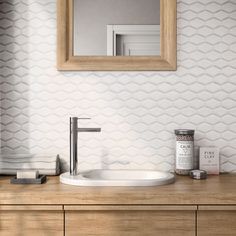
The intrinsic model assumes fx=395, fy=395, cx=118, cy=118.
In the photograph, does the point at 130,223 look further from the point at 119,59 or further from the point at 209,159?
the point at 119,59

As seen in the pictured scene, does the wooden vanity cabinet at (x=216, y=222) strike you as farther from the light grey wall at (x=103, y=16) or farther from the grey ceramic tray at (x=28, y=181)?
the light grey wall at (x=103, y=16)

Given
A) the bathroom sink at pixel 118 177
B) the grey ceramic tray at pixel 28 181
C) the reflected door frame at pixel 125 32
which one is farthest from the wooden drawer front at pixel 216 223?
the reflected door frame at pixel 125 32

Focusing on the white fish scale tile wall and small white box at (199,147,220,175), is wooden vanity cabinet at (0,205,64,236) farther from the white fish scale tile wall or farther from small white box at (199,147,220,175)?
small white box at (199,147,220,175)

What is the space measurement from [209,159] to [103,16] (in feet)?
3.16

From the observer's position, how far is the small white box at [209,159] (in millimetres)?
2090

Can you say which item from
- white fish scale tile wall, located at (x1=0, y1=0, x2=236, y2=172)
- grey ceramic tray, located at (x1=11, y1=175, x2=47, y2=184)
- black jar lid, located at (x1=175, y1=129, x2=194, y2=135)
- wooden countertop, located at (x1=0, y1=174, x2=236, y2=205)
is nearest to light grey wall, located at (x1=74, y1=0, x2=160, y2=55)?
white fish scale tile wall, located at (x1=0, y1=0, x2=236, y2=172)

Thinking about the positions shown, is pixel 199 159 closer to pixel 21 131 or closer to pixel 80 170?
pixel 80 170

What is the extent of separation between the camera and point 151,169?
2164mm

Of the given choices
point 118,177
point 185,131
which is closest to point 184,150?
point 185,131

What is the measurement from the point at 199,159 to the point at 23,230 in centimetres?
97

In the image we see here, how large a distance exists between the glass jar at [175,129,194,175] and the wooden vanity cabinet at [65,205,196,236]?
1.39 ft

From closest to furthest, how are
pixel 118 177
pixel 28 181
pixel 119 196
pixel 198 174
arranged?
pixel 119 196, pixel 28 181, pixel 198 174, pixel 118 177

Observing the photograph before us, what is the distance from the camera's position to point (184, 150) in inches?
80.6

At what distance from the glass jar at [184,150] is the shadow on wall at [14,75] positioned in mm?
828
